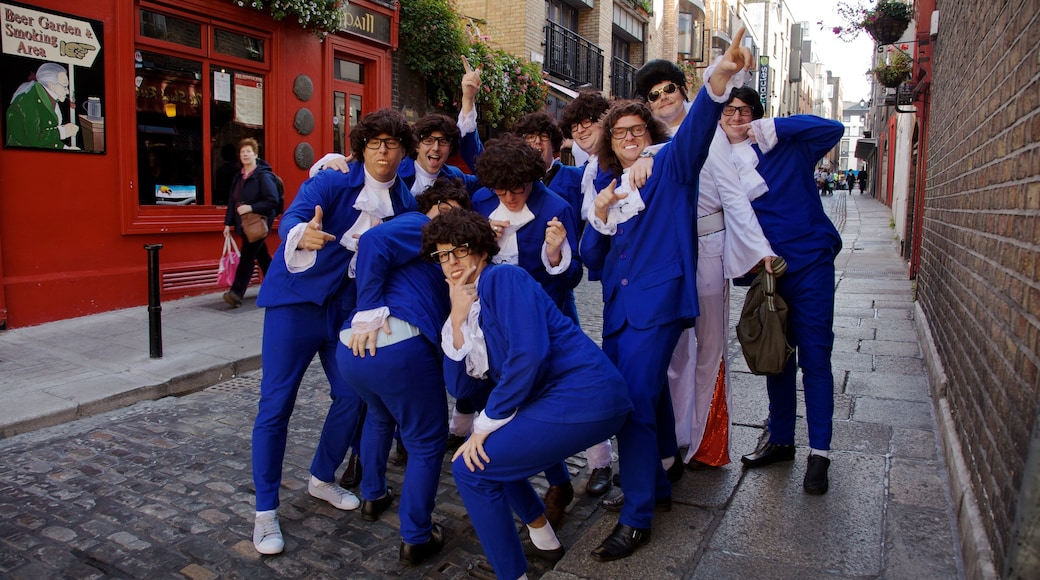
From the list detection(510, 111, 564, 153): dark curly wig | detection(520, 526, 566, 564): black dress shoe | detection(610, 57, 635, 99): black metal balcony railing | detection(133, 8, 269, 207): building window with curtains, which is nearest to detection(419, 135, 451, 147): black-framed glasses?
detection(510, 111, 564, 153): dark curly wig

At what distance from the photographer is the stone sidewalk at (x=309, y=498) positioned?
3.14 metres

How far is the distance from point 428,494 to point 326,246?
1.19 m

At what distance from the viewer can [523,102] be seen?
14.3m

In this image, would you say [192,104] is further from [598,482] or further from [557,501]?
[557,501]

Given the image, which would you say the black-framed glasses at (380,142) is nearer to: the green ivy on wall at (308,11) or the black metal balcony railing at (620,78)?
the green ivy on wall at (308,11)

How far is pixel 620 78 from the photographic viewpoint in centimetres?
2358

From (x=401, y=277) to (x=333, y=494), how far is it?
4.12 ft

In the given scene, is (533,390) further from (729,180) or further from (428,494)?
(729,180)

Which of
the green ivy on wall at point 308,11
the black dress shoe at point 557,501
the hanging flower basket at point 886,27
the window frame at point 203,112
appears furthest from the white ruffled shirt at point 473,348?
the hanging flower basket at point 886,27

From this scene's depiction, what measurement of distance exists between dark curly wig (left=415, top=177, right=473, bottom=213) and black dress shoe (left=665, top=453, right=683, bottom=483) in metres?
1.59

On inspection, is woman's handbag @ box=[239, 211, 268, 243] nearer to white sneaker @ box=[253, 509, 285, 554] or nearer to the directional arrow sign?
the directional arrow sign

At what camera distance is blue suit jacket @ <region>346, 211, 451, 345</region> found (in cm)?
320

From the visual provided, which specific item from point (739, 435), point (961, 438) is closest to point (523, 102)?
point (739, 435)

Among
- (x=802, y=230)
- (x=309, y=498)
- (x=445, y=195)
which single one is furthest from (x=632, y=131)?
(x=309, y=498)
